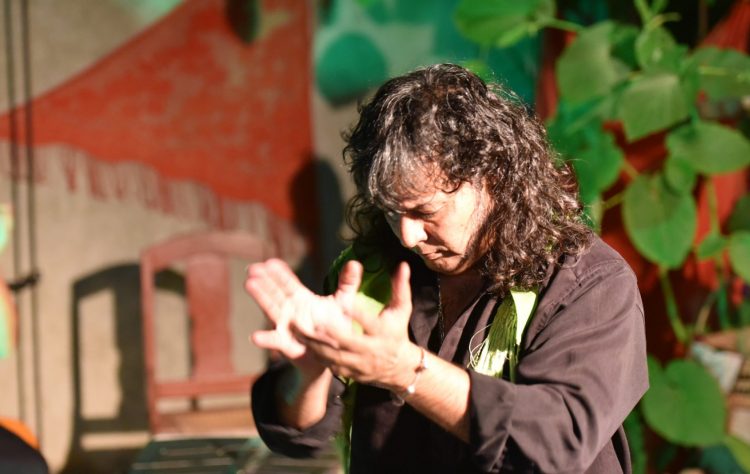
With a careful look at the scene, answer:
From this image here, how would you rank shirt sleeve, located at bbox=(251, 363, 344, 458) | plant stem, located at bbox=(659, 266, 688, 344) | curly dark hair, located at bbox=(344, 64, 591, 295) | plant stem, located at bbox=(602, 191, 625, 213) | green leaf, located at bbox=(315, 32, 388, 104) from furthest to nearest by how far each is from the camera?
green leaf, located at bbox=(315, 32, 388, 104)
plant stem, located at bbox=(659, 266, 688, 344)
plant stem, located at bbox=(602, 191, 625, 213)
shirt sleeve, located at bbox=(251, 363, 344, 458)
curly dark hair, located at bbox=(344, 64, 591, 295)

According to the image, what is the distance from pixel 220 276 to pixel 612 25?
1.57 metres

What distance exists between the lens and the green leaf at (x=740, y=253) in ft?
10.4

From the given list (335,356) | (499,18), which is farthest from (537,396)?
(499,18)

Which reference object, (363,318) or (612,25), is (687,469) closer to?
(612,25)

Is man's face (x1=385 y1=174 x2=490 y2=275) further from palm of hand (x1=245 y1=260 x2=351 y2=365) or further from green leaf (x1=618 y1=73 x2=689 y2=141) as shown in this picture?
green leaf (x1=618 y1=73 x2=689 y2=141)

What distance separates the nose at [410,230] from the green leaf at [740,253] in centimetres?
197

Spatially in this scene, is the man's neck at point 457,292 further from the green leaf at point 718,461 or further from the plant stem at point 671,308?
the green leaf at point 718,461

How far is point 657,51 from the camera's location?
3.23 meters

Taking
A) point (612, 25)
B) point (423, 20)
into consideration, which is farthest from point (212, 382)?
point (612, 25)

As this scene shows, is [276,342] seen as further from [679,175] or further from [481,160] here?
[679,175]

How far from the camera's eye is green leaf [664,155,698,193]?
320 cm

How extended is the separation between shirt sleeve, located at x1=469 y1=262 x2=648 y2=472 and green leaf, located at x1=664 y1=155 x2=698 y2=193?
70.3 inches

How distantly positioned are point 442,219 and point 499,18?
6.64ft

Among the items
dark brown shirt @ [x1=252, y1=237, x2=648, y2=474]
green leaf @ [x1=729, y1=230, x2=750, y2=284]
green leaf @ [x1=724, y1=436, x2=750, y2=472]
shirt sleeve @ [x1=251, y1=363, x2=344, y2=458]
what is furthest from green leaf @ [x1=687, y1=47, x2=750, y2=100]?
shirt sleeve @ [x1=251, y1=363, x2=344, y2=458]
